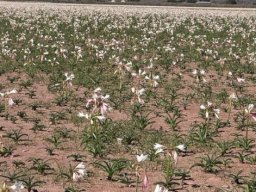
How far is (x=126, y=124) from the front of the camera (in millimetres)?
11234

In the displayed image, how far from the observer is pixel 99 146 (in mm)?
9422

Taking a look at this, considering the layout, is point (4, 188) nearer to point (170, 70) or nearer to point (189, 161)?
point (189, 161)

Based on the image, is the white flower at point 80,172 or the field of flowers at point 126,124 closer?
the white flower at point 80,172

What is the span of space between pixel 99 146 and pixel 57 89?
6.03 meters

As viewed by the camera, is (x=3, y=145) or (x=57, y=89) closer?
(x=3, y=145)

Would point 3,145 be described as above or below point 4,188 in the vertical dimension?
below

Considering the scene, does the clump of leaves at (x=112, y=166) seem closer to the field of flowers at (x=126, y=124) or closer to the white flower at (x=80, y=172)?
the field of flowers at (x=126, y=124)

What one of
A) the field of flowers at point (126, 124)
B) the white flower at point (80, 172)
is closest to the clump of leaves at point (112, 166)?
the field of flowers at point (126, 124)

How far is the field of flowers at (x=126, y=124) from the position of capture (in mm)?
7977

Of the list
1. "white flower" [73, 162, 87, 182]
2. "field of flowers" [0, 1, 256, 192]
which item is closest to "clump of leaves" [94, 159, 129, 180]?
"field of flowers" [0, 1, 256, 192]

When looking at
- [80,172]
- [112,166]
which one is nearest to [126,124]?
[112,166]

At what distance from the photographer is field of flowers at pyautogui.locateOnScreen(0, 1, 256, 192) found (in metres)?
7.98

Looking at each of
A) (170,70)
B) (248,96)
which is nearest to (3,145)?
(248,96)

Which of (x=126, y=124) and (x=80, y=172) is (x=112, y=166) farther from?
(x=126, y=124)
